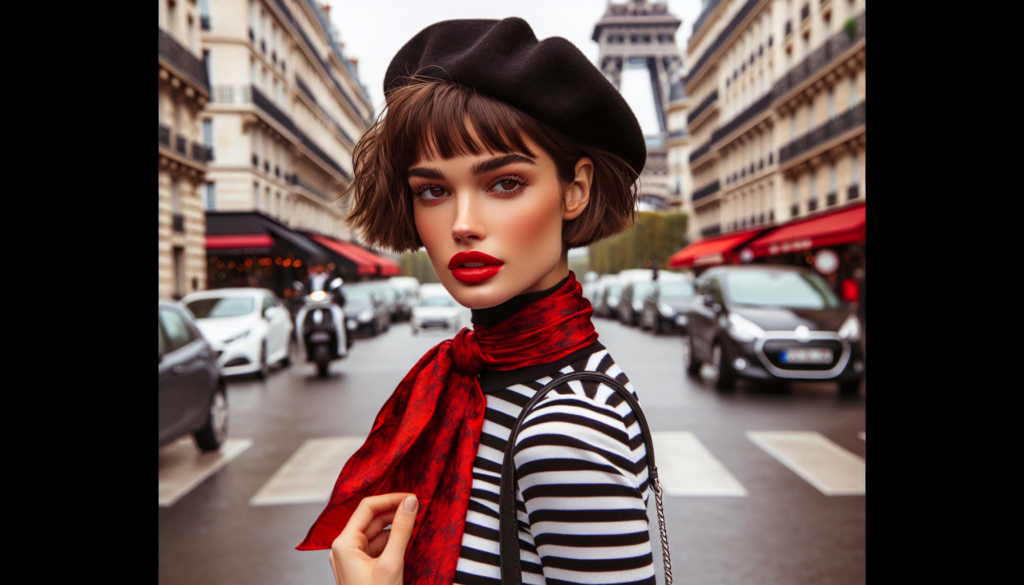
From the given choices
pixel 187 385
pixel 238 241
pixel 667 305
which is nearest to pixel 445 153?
pixel 187 385

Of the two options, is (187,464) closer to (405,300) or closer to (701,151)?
(405,300)

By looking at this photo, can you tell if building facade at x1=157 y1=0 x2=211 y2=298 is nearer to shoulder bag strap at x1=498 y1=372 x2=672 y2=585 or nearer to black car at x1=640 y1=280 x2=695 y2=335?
black car at x1=640 y1=280 x2=695 y2=335

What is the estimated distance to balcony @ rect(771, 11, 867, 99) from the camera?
904 inches

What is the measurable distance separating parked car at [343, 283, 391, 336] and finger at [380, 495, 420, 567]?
62.9 feet

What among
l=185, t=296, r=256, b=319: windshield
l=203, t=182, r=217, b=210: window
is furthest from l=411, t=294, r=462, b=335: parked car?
l=203, t=182, r=217, b=210: window
